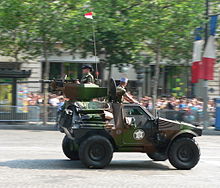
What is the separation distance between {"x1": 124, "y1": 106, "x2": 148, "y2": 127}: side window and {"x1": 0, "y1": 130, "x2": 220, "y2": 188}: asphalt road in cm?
104

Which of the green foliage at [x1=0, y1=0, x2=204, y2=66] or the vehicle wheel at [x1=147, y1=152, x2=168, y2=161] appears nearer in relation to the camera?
the vehicle wheel at [x1=147, y1=152, x2=168, y2=161]

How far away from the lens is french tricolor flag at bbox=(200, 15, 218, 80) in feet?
75.9

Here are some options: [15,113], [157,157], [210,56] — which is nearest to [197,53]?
[210,56]

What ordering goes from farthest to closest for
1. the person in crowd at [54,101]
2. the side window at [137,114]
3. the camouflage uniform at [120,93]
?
the person in crowd at [54,101] < the side window at [137,114] < the camouflage uniform at [120,93]

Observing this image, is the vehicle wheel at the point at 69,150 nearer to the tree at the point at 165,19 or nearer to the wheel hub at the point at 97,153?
the wheel hub at the point at 97,153

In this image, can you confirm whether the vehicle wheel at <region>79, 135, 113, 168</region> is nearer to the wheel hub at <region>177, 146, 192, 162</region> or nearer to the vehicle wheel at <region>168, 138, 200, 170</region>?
the vehicle wheel at <region>168, 138, 200, 170</region>

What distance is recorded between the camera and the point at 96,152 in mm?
10367

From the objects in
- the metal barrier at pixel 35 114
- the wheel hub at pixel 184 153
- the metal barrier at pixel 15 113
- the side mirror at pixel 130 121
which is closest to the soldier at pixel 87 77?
the side mirror at pixel 130 121

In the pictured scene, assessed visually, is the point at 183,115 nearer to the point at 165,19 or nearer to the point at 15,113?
the point at 165,19

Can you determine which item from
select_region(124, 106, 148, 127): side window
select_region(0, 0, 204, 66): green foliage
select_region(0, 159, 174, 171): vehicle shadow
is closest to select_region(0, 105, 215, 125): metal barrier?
select_region(0, 0, 204, 66): green foliage

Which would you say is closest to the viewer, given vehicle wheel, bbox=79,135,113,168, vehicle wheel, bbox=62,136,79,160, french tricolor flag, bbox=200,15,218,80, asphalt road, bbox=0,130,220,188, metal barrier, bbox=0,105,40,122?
asphalt road, bbox=0,130,220,188

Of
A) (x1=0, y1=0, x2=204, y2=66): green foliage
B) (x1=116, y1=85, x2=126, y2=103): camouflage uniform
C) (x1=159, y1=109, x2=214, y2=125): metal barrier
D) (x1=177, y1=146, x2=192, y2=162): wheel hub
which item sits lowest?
(x1=177, y1=146, x2=192, y2=162): wheel hub

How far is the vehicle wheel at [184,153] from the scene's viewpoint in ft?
35.1

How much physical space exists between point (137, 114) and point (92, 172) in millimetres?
1637
